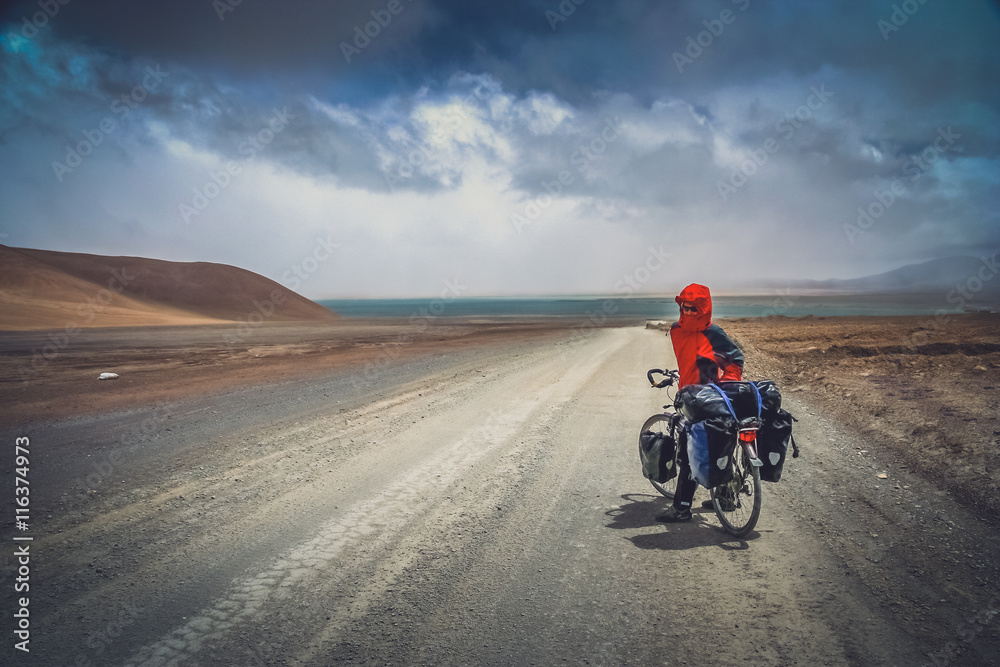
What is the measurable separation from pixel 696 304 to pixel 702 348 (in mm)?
413

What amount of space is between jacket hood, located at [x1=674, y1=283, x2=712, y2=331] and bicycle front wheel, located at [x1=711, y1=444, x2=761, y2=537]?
3.71 feet

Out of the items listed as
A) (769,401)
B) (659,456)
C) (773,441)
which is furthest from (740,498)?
(769,401)

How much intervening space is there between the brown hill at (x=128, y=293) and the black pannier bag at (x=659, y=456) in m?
50.8

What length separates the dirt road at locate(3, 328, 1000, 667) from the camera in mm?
2713

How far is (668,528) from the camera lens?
4176 millimetres

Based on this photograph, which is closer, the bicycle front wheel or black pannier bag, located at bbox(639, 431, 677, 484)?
the bicycle front wheel

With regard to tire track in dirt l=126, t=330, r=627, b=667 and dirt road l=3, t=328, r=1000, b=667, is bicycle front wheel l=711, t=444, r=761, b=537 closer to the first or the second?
dirt road l=3, t=328, r=1000, b=667

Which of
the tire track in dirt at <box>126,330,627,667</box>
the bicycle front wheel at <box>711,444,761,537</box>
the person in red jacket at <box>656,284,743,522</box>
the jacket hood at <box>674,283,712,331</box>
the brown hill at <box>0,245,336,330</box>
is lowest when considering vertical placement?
the tire track in dirt at <box>126,330,627,667</box>

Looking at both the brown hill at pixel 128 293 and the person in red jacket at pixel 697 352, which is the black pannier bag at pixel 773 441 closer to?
the person in red jacket at pixel 697 352

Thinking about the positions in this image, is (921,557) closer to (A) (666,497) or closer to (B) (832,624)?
(B) (832,624)

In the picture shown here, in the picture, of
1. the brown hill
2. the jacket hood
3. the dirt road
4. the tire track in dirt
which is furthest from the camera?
the brown hill

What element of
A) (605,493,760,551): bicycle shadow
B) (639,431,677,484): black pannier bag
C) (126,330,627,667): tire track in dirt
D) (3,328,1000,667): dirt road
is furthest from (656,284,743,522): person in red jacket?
(126,330,627,667): tire track in dirt

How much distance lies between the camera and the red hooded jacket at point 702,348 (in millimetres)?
3986

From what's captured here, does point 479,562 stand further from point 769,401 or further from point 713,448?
point 769,401
